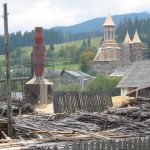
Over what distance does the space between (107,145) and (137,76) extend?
130ft

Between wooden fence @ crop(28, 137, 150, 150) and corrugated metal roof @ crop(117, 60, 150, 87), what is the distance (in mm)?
36863

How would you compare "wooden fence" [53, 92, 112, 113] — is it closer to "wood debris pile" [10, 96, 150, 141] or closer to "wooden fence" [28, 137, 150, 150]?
"wood debris pile" [10, 96, 150, 141]

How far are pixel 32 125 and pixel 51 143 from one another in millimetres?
3996

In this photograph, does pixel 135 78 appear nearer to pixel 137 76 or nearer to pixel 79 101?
pixel 137 76

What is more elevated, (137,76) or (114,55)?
(114,55)

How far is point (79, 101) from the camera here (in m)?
Result: 27.5

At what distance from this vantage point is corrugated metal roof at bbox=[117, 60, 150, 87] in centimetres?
5125

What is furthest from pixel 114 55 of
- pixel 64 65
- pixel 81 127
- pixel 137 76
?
pixel 81 127

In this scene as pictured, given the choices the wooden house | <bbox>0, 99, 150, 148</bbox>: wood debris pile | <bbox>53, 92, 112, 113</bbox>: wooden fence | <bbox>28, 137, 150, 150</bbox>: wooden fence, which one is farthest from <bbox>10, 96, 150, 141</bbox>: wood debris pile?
the wooden house

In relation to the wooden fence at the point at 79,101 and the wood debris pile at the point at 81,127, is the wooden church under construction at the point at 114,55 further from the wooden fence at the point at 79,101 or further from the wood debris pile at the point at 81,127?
the wood debris pile at the point at 81,127

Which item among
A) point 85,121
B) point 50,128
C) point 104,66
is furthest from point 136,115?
point 104,66

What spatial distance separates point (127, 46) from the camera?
13912 cm

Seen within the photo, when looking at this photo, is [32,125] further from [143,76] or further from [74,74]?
[74,74]

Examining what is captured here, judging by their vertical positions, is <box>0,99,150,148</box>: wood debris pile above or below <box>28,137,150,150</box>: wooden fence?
below
